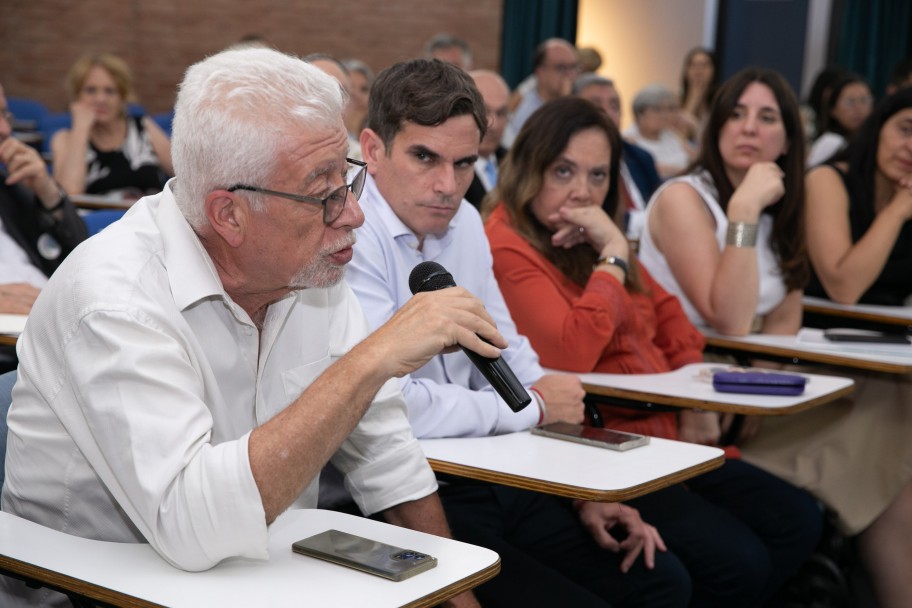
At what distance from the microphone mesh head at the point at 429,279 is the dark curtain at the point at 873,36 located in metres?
9.65

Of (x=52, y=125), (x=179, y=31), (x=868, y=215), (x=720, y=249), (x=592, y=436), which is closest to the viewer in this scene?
(x=592, y=436)

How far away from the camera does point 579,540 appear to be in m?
2.20

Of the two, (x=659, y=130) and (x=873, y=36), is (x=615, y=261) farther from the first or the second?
(x=873, y=36)

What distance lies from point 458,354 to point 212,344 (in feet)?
2.79

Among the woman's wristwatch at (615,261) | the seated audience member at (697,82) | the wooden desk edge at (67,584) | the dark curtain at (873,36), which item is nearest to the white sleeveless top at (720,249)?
the woman's wristwatch at (615,261)

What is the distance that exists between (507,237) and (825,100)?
18.6ft

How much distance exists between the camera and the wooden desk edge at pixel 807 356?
2736 mm

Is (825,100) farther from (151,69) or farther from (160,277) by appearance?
(160,277)

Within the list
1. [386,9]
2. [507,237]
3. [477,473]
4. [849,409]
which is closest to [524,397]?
[477,473]

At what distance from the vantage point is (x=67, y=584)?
1.26 metres

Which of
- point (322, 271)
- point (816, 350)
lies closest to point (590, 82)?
point (816, 350)

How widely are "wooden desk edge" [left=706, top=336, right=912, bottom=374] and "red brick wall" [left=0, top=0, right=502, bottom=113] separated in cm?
641

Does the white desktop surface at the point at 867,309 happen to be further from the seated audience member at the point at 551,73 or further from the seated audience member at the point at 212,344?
the seated audience member at the point at 551,73

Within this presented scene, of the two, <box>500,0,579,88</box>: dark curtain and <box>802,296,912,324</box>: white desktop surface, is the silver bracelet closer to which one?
<box>802,296,912,324</box>: white desktop surface
